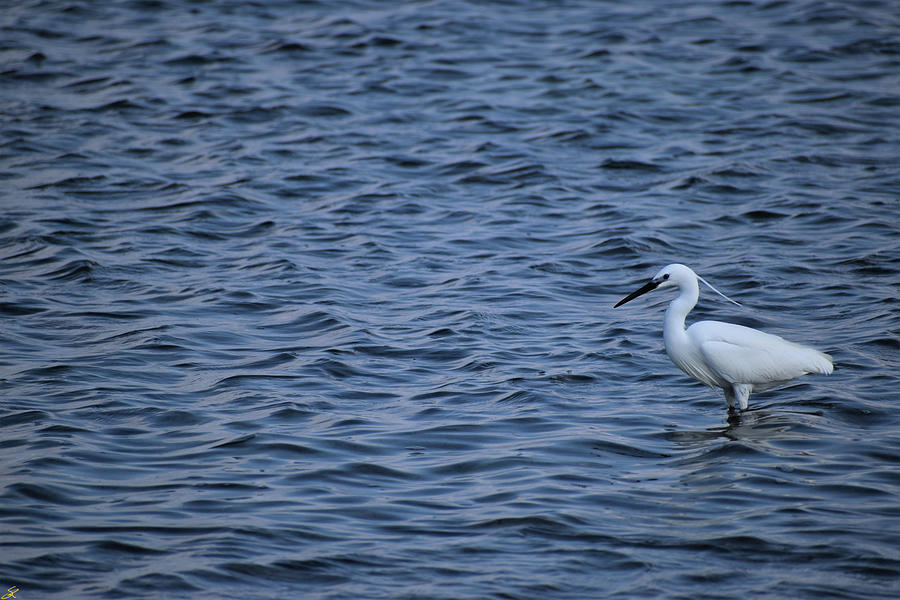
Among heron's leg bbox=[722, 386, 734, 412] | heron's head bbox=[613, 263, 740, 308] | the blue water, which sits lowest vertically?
heron's leg bbox=[722, 386, 734, 412]

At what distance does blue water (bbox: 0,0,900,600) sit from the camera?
5289 mm

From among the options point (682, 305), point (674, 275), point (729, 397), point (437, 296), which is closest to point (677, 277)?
point (674, 275)

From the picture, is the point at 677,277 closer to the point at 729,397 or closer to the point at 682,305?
the point at 682,305

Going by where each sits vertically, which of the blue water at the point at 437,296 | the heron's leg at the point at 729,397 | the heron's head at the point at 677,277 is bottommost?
the heron's leg at the point at 729,397

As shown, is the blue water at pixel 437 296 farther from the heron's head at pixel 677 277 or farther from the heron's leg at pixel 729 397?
the heron's head at pixel 677 277

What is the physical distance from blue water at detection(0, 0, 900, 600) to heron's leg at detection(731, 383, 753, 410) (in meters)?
0.17

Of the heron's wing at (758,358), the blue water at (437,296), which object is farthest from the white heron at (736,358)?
the blue water at (437,296)

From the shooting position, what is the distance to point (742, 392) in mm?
7012

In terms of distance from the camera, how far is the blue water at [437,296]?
208 inches

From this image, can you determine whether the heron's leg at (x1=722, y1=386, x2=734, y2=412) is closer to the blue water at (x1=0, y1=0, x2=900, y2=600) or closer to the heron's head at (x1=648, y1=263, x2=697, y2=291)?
the blue water at (x1=0, y1=0, x2=900, y2=600)

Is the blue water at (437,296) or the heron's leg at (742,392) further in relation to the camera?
the heron's leg at (742,392)

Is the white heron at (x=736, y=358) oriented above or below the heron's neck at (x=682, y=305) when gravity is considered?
below

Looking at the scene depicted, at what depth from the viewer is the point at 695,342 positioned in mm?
7137

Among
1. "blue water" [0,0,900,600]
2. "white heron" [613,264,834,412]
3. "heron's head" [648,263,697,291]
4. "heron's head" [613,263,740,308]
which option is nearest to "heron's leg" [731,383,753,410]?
"white heron" [613,264,834,412]
